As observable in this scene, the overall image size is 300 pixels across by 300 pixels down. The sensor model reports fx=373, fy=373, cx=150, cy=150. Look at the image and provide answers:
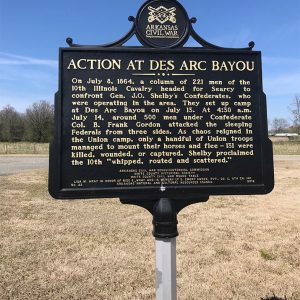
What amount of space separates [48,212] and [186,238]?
3.50m

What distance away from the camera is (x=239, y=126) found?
11.1 feet

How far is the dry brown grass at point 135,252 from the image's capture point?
4.20 metres

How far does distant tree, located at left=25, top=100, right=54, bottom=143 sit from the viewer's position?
55250mm

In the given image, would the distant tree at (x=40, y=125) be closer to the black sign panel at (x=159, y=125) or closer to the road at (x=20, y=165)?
the road at (x=20, y=165)

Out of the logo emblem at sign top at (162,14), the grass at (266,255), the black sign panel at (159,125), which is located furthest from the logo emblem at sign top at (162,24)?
the grass at (266,255)

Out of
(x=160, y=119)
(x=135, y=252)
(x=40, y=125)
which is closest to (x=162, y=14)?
(x=160, y=119)

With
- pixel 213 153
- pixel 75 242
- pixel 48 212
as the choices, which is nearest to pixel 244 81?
pixel 213 153

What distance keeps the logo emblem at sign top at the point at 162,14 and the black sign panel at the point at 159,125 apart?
30 centimetres

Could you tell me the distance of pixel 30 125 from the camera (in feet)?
186

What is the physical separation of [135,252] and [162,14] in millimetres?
3370

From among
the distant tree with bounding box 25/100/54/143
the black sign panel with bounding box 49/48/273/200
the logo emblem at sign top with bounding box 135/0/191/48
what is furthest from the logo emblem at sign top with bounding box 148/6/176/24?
the distant tree with bounding box 25/100/54/143

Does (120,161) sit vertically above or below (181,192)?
above

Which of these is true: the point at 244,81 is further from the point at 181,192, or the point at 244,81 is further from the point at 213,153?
the point at 181,192

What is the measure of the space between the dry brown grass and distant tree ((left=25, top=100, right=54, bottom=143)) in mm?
48304
